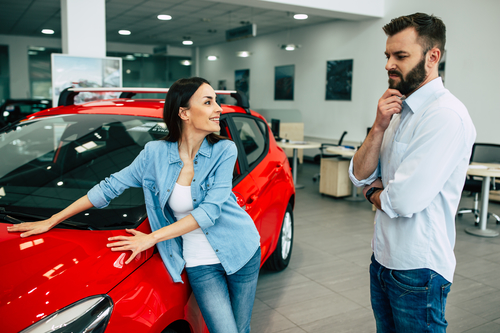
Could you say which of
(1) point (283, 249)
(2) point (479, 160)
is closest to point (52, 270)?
(1) point (283, 249)

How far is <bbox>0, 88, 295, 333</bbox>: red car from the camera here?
1.18m

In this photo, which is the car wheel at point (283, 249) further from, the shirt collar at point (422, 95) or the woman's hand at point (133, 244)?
the shirt collar at point (422, 95)

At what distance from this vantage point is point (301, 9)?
7293 millimetres

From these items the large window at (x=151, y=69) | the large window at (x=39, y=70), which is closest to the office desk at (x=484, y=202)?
the large window at (x=151, y=69)

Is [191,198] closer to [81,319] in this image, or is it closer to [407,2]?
[81,319]

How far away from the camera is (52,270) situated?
124cm

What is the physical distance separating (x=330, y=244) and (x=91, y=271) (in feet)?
10.1

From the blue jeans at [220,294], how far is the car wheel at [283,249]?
1.34 meters

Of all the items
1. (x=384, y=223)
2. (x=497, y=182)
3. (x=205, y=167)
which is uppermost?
(x=205, y=167)

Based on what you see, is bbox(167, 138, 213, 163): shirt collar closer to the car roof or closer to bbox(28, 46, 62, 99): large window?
the car roof

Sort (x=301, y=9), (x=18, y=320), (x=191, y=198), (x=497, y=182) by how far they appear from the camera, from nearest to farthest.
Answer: (x=18, y=320) → (x=191, y=198) → (x=497, y=182) → (x=301, y=9)

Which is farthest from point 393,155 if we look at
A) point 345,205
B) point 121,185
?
point 345,205

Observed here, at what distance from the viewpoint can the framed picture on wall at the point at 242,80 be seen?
13133 mm

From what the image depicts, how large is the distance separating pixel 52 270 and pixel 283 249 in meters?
2.11
